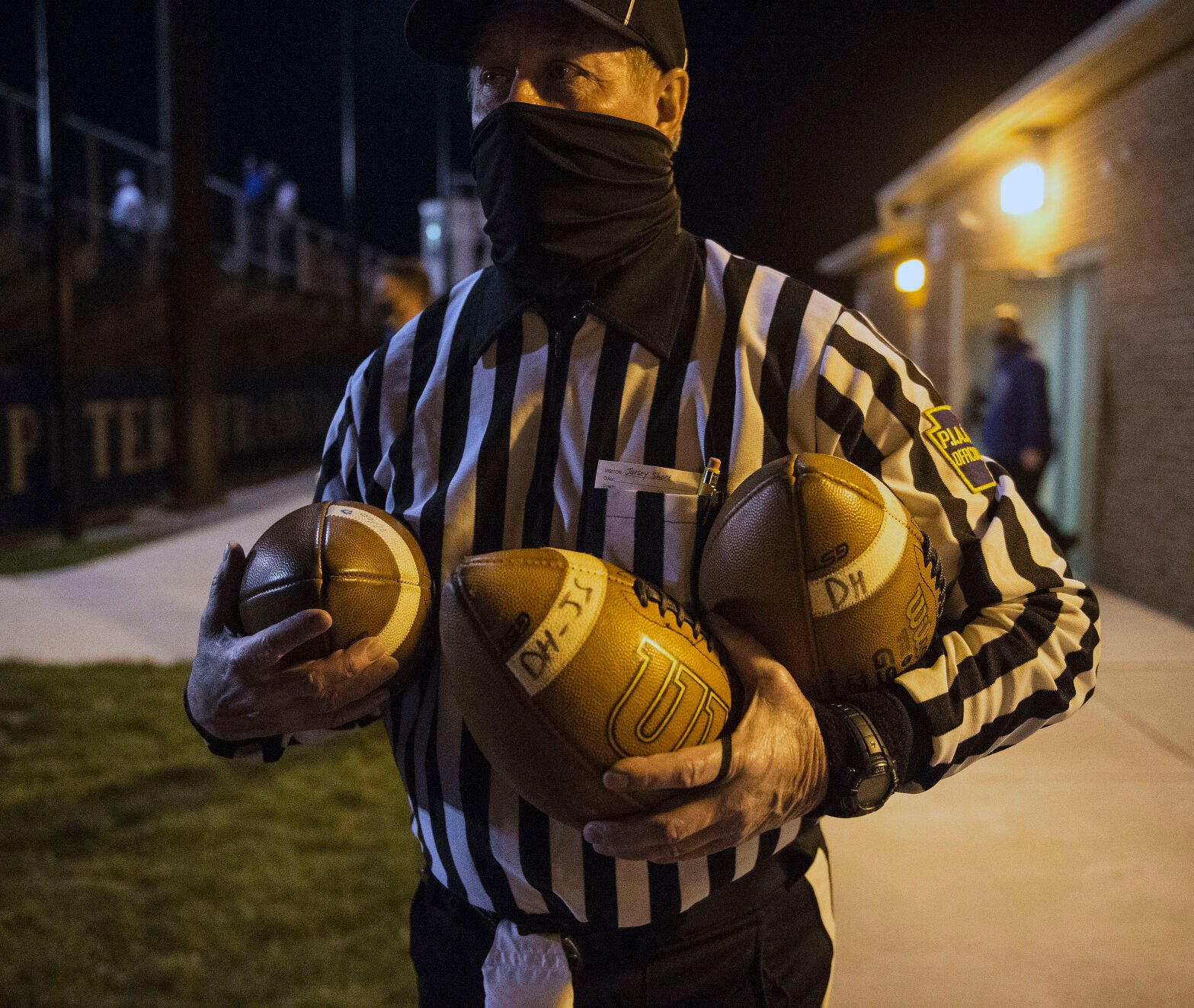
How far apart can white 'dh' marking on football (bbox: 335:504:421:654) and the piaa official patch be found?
2.18ft

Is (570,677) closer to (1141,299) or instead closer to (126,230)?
(1141,299)

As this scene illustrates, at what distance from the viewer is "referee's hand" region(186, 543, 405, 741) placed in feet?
4.10

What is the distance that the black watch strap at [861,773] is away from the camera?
3.75 feet

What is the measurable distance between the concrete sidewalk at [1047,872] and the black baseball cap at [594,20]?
2380 millimetres

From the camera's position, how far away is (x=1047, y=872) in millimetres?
3369

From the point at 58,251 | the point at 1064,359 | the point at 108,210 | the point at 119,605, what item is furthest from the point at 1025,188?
the point at 108,210

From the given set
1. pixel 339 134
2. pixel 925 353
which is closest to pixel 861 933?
pixel 925 353

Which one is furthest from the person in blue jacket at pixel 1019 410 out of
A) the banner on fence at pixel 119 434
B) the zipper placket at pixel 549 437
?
the zipper placket at pixel 549 437

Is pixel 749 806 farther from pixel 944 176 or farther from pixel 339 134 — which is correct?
pixel 339 134

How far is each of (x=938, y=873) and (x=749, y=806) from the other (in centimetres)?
266

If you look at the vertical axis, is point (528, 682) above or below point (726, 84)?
below

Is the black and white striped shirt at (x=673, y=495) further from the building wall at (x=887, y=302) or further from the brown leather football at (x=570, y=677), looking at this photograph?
the building wall at (x=887, y=302)

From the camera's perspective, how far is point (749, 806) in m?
1.06

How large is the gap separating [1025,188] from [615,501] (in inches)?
343
